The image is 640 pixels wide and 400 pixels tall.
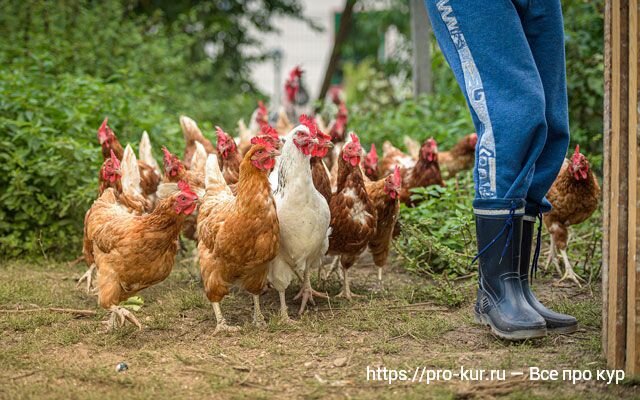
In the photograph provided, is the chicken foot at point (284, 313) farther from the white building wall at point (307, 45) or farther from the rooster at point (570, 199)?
the white building wall at point (307, 45)

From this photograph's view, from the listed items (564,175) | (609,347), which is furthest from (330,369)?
(564,175)

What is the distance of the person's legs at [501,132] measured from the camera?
308 centimetres

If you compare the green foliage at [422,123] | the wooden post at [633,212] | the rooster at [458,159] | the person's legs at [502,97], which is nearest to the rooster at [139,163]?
the rooster at [458,159]

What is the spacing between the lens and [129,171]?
4.91m

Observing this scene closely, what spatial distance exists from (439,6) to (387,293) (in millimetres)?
1892

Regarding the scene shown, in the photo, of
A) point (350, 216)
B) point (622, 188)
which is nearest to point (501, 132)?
point (622, 188)

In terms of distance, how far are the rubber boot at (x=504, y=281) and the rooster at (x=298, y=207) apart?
1080 millimetres

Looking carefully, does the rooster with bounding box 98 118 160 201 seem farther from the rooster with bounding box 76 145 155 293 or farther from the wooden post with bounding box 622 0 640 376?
the wooden post with bounding box 622 0 640 376

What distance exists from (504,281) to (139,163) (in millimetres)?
3260

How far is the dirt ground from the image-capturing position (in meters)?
2.71

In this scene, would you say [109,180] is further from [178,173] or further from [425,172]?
[425,172]

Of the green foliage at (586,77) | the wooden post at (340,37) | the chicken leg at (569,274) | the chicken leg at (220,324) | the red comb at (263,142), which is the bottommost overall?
the chicken leg at (220,324)

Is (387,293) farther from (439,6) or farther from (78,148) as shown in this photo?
(78,148)

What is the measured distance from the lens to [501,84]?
10.2 feet
